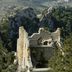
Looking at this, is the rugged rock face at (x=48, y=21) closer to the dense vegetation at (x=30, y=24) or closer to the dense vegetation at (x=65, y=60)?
the dense vegetation at (x=30, y=24)

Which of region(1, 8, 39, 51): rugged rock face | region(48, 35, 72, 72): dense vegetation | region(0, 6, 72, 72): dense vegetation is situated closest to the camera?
region(48, 35, 72, 72): dense vegetation

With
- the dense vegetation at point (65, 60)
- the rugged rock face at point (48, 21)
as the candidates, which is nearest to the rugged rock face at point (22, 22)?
the rugged rock face at point (48, 21)

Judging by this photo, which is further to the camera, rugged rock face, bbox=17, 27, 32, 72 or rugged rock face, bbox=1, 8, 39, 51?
rugged rock face, bbox=1, 8, 39, 51

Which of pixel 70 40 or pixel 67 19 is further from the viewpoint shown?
pixel 67 19

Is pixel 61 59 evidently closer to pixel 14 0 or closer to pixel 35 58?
pixel 35 58

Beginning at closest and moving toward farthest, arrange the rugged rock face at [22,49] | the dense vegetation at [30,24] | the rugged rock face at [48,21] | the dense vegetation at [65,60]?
the dense vegetation at [65,60]
the rugged rock face at [22,49]
the dense vegetation at [30,24]
the rugged rock face at [48,21]

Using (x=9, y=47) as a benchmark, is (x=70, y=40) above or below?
above

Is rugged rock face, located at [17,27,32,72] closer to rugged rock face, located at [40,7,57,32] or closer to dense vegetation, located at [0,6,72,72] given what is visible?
dense vegetation, located at [0,6,72,72]

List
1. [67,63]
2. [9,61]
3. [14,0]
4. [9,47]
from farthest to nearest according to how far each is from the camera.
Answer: [14,0] → [9,47] → [9,61] → [67,63]

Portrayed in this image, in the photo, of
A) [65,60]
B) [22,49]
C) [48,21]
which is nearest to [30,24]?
[48,21]

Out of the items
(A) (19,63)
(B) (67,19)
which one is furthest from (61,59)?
(B) (67,19)

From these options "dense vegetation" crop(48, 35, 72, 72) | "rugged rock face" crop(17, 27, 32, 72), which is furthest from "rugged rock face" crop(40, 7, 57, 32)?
"dense vegetation" crop(48, 35, 72, 72)
